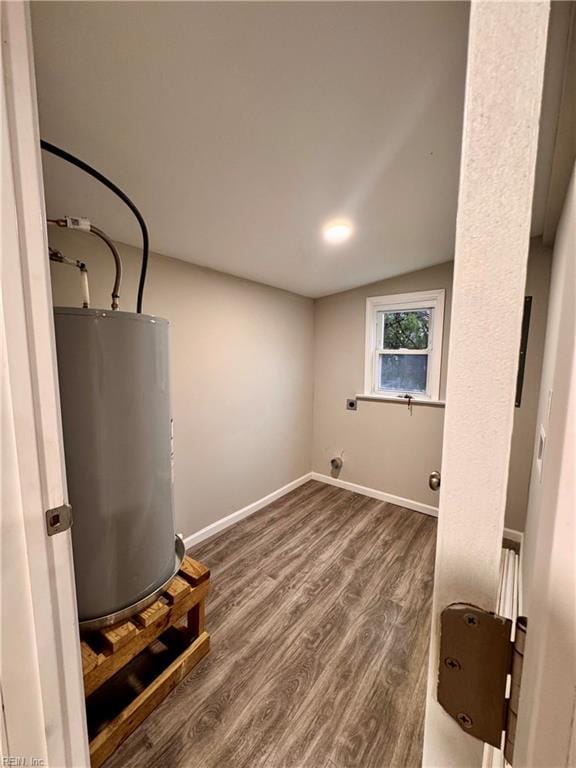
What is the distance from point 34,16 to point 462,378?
1244mm

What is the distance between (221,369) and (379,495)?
77.4 inches

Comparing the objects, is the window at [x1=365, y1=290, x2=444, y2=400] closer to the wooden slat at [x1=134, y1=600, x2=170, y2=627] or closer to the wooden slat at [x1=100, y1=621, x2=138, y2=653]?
the wooden slat at [x1=134, y1=600, x2=170, y2=627]

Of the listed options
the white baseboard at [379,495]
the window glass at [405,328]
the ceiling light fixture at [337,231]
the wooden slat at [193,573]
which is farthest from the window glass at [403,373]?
the wooden slat at [193,573]

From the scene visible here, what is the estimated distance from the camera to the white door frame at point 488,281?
9.4 inches

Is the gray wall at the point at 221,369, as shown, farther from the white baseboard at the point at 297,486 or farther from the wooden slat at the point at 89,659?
the wooden slat at the point at 89,659

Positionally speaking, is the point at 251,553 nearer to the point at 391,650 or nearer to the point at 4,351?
the point at 391,650

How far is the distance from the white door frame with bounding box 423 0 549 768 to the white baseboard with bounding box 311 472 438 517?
2.84 m

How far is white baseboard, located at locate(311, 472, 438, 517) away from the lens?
283 cm

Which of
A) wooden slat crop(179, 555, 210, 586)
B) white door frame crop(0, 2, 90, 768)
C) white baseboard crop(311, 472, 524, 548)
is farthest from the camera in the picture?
white baseboard crop(311, 472, 524, 548)

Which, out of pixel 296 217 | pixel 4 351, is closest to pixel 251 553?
pixel 4 351

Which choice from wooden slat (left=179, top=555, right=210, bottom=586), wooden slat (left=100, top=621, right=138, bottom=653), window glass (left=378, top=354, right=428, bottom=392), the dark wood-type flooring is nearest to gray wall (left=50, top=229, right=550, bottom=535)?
window glass (left=378, top=354, right=428, bottom=392)

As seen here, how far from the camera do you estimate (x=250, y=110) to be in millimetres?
1062

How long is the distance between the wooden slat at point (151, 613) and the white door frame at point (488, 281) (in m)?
1.27

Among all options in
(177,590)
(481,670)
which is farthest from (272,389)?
(481,670)
